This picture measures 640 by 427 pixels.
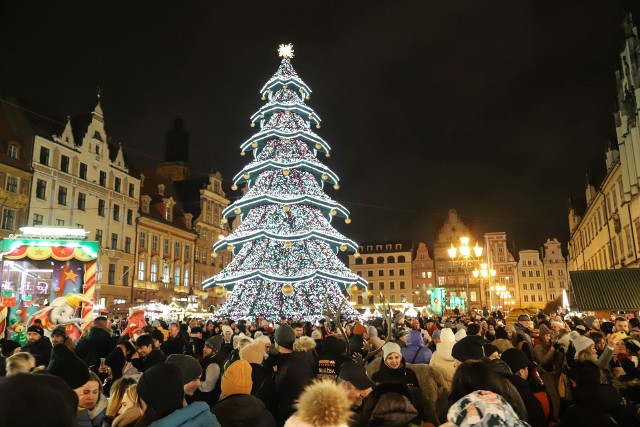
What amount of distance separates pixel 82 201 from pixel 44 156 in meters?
5.34

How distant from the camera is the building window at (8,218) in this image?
34.8m

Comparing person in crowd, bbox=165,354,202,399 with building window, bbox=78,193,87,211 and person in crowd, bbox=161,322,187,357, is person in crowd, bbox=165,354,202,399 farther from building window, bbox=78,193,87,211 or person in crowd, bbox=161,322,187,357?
building window, bbox=78,193,87,211

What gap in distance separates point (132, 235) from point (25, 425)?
4880cm

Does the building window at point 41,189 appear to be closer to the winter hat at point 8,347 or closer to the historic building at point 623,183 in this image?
the winter hat at point 8,347

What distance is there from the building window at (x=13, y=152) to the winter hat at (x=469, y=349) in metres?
39.2

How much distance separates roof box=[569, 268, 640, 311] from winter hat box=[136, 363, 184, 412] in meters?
22.7

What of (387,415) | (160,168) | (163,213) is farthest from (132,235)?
(387,415)

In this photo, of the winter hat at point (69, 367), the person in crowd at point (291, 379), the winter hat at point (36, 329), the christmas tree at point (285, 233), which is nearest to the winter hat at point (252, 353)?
the person in crowd at point (291, 379)

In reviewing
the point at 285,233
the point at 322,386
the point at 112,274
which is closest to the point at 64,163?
the point at 112,274

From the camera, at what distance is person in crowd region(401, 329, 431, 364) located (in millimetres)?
8070

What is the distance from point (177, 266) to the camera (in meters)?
54.3

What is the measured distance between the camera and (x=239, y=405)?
457 cm

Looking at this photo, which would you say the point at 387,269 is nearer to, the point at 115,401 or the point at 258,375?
the point at 258,375

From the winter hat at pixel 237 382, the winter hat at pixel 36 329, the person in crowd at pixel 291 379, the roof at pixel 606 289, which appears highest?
the roof at pixel 606 289
